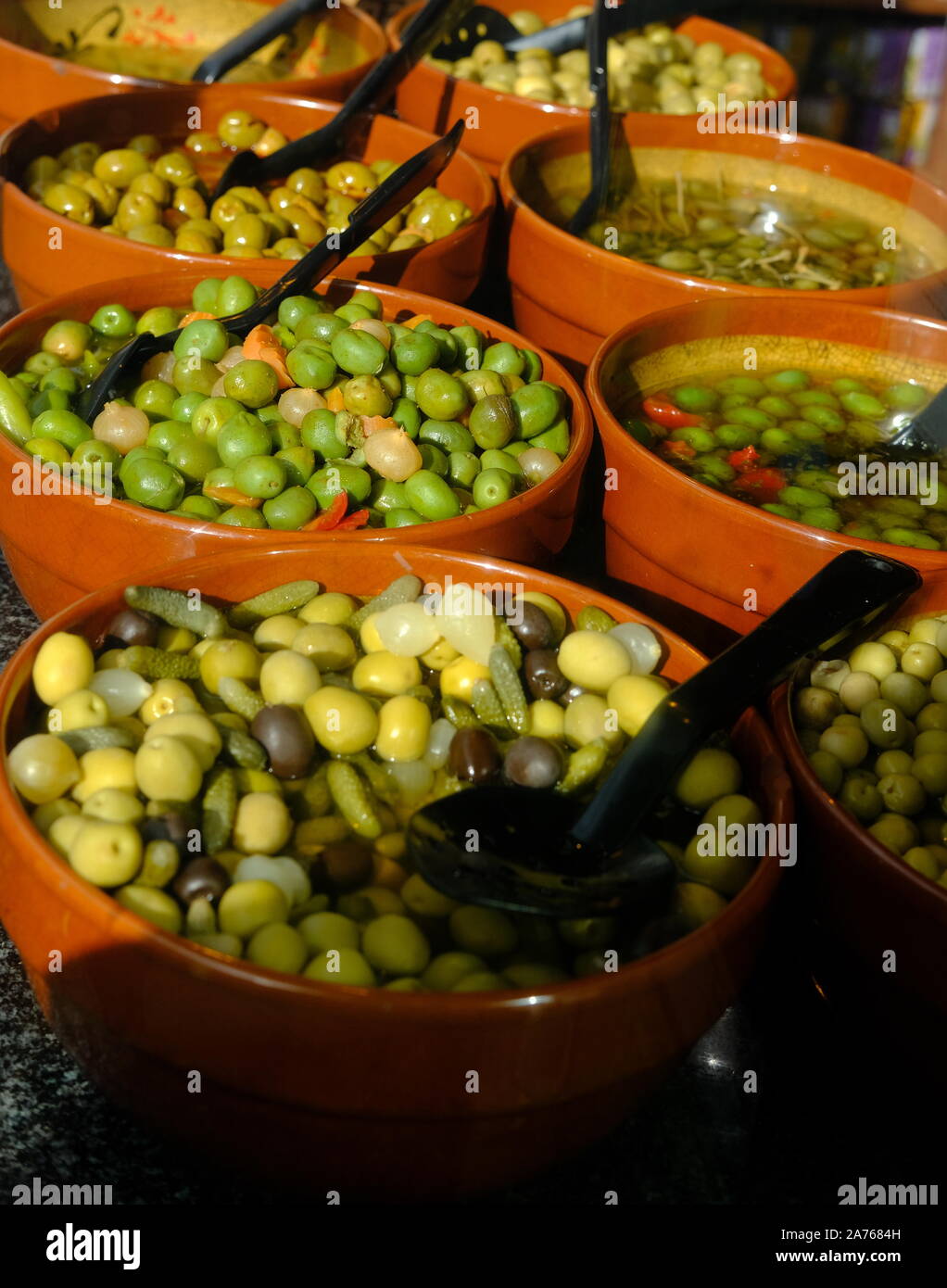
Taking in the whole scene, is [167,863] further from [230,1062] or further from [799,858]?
[799,858]

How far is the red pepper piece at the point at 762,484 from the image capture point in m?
1.70

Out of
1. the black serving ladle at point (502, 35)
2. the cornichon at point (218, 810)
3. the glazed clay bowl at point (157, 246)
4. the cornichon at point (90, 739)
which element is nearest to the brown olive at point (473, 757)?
the cornichon at point (218, 810)

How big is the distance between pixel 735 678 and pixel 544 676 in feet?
0.67

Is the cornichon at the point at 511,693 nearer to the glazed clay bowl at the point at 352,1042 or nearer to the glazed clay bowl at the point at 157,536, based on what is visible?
the glazed clay bowl at the point at 157,536

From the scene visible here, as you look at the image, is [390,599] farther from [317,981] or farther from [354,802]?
[317,981]

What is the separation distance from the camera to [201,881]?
1.03 m

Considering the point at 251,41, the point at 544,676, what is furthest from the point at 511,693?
the point at 251,41

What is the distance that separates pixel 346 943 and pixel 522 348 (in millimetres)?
1057

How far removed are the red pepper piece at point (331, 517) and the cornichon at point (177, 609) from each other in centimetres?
21

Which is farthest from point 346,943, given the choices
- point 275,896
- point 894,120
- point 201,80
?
point 894,120

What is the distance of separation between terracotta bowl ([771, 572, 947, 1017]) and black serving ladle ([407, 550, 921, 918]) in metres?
0.11

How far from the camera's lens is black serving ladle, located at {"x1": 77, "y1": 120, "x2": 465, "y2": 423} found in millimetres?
1640

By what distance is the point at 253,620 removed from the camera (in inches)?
53.3
